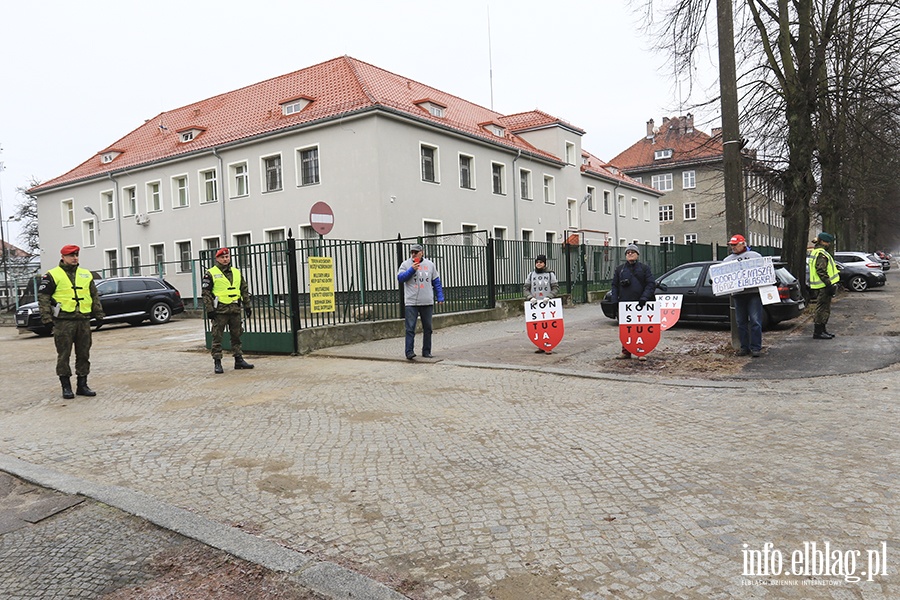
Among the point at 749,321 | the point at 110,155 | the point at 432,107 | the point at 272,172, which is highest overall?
the point at 110,155

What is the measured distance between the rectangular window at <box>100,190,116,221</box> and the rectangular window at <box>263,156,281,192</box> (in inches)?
466

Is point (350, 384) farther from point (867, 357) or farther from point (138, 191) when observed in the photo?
point (138, 191)

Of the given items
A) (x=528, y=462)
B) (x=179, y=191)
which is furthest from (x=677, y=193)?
(x=528, y=462)

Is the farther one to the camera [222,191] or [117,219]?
[117,219]

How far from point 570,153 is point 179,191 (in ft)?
70.7

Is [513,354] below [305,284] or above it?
below

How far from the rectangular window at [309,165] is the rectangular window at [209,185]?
5667 mm

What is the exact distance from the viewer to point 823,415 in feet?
20.1

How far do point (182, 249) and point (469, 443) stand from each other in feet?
96.9

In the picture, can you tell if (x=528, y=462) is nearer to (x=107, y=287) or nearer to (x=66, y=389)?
(x=66, y=389)

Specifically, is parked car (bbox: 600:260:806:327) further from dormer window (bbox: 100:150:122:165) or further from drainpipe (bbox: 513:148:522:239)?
dormer window (bbox: 100:150:122:165)

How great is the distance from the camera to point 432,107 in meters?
28.4

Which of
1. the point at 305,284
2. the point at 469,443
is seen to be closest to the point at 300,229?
the point at 305,284

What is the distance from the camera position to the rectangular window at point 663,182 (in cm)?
5881
